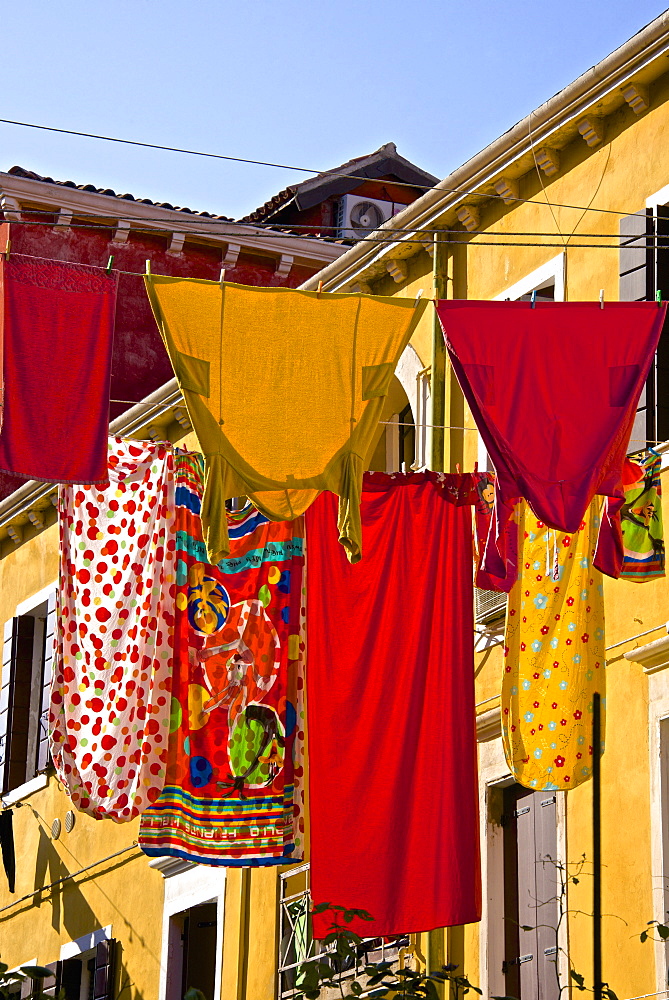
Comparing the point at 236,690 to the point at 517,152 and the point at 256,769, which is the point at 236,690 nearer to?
the point at 256,769

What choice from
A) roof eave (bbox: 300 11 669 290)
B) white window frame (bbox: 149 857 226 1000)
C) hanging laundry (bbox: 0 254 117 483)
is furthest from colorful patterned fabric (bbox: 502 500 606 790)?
white window frame (bbox: 149 857 226 1000)

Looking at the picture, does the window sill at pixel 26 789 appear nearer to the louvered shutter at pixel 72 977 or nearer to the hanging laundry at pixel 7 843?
the hanging laundry at pixel 7 843

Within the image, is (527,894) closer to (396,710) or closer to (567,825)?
(567,825)

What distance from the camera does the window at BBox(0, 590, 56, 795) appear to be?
56.8 feet

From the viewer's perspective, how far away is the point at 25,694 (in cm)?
1769

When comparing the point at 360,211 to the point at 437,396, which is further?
the point at 360,211

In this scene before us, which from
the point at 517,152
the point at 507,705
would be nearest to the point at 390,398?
the point at 517,152

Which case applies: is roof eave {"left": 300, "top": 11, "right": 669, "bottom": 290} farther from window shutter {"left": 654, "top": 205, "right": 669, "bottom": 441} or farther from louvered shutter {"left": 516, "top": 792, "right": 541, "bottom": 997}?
louvered shutter {"left": 516, "top": 792, "right": 541, "bottom": 997}

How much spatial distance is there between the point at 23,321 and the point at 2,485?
32.1 feet

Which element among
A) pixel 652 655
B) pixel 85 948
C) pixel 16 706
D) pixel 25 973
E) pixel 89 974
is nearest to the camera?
pixel 25 973

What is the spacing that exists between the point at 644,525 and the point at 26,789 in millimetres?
9479

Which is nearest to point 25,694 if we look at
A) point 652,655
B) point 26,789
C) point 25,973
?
point 26,789

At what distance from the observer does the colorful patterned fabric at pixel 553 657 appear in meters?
9.12

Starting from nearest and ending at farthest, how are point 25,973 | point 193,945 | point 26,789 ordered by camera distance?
point 25,973 → point 193,945 → point 26,789
